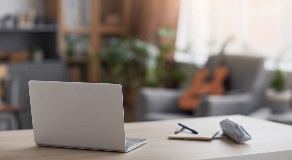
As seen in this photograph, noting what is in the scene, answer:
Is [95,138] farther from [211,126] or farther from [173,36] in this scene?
[173,36]

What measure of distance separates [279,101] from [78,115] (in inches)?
105

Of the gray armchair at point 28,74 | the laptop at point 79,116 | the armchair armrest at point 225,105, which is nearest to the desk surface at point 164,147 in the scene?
the laptop at point 79,116

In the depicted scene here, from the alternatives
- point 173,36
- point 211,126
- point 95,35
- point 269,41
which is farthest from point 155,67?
point 211,126

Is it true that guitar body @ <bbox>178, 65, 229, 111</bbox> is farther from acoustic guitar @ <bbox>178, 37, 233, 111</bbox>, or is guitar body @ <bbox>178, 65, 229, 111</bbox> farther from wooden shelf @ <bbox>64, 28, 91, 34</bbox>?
wooden shelf @ <bbox>64, 28, 91, 34</bbox>

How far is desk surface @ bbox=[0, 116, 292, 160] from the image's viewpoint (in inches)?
85.7

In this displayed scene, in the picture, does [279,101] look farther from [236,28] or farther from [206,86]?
[236,28]

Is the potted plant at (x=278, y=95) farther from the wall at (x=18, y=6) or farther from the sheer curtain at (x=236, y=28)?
the wall at (x=18, y=6)

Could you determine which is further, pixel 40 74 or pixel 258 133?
pixel 40 74

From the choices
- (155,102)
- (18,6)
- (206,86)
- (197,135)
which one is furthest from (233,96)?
(18,6)

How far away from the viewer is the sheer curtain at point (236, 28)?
5375mm

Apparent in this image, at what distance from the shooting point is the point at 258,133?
2.56 meters

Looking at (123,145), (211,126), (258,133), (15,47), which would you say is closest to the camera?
(123,145)

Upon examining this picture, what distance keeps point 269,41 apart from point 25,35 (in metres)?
2.79

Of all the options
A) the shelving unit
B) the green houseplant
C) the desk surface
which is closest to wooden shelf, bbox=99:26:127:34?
the shelving unit
